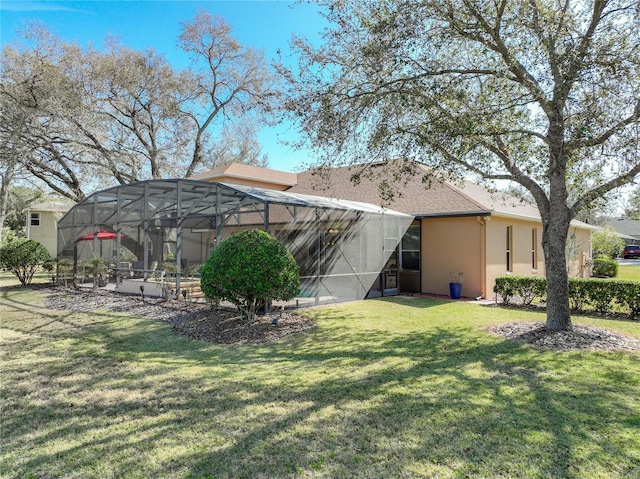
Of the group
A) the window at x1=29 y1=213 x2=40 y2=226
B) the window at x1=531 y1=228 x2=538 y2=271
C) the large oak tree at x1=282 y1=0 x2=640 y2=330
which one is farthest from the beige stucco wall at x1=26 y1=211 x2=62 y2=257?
the window at x1=531 y1=228 x2=538 y2=271

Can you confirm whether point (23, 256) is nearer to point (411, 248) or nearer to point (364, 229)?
point (364, 229)

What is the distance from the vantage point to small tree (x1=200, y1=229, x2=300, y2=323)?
8.29 meters

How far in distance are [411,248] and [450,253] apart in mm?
1575

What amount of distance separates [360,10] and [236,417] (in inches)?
314

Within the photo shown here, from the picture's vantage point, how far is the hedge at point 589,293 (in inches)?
391

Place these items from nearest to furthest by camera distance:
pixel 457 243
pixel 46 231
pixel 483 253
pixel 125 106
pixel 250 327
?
pixel 250 327 → pixel 483 253 → pixel 457 243 → pixel 125 106 → pixel 46 231

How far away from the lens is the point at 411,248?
596 inches

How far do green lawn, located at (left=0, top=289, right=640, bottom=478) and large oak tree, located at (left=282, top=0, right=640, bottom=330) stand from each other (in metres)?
3.45

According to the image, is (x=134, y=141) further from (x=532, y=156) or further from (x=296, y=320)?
(x=532, y=156)

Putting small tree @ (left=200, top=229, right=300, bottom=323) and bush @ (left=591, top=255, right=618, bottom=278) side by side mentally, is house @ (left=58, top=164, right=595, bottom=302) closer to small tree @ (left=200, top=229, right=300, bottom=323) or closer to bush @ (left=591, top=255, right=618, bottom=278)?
small tree @ (left=200, top=229, right=300, bottom=323)

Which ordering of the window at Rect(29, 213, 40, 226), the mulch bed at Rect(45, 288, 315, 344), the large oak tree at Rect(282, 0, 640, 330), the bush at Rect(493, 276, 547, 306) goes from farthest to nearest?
the window at Rect(29, 213, 40, 226), the bush at Rect(493, 276, 547, 306), the mulch bed at Rect(45, 288, 315, 344), the large oak tree at Rect(282, 0, 640, 330)

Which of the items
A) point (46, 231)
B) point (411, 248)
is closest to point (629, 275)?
point (411, 248)

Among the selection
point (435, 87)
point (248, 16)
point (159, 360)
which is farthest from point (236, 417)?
point (248, 16)

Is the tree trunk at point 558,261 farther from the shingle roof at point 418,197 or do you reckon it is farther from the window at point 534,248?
the window at point 534,248
